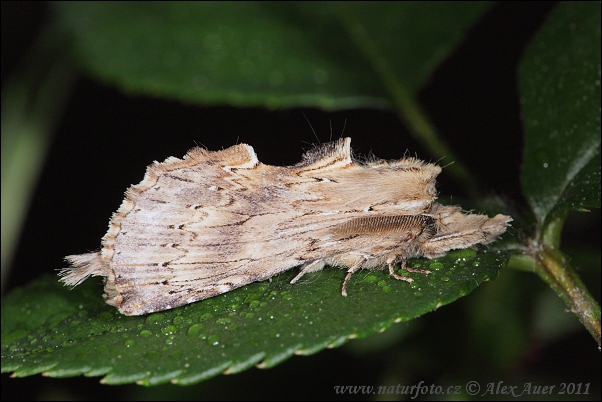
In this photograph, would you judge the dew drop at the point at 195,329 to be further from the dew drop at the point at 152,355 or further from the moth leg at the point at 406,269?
the moth leg at the point at 406,269

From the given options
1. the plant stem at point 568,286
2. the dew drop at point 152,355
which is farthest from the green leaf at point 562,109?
the dew drop at point 152,355

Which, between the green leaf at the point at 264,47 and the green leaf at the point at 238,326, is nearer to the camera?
the green leaf at the point at 238,326

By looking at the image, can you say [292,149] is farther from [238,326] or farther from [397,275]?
[238,326]

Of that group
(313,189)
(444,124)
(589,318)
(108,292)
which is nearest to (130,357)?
(108,292)

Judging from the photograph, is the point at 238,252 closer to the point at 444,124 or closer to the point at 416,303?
the point at 416,303

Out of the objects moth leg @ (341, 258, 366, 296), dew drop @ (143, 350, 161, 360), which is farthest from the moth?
dew drop @ (143, 350, 161, 360)

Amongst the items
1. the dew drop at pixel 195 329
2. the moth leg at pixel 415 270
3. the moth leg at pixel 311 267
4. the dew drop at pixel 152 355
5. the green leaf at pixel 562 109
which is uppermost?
the green leaf at pixel 562 109

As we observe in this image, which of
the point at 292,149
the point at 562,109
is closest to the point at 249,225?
the point at 292,149
